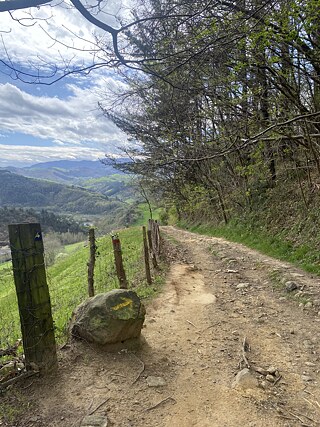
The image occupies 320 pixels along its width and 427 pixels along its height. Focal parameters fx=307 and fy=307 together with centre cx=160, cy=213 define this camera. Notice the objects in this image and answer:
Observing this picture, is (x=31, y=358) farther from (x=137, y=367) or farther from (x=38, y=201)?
(x=38, y=201)

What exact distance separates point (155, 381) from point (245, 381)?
107cm

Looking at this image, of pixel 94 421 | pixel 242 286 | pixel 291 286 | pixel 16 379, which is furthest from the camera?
pixel 242 286

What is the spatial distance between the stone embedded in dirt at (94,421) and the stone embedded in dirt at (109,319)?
119 centimetres

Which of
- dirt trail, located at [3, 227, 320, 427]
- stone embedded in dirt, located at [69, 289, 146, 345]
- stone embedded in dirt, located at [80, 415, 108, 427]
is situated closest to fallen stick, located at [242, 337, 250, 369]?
dirt trail, located at [3, 227, 320, 427]

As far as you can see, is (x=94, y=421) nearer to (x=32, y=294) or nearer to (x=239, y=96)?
(x=32, y=294)

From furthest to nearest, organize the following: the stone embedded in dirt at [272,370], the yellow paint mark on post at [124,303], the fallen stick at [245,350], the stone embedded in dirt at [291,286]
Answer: the stone embedded in dirt at [291,286] < the yellow paint mark on post at [124,303] < the fallen stick at [245,350] < the stone embedded in dirt at [272,370]

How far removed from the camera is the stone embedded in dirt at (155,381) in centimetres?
368

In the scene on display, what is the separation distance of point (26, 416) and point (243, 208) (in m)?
14.9

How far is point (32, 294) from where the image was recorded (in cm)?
370

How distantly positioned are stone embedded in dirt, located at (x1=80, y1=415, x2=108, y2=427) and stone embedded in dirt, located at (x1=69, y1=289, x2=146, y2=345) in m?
1.19

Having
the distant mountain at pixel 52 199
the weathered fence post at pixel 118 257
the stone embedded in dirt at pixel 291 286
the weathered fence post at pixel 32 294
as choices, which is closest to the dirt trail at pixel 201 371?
the stone embedded in dirt at pixel 291 286

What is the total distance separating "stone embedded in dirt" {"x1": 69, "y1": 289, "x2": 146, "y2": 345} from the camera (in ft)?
14.1

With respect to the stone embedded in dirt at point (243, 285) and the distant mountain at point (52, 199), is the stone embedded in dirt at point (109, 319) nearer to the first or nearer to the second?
the stone embedded in dirt at point (243, 285)

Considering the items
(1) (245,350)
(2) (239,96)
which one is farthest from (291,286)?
(2) (239,96)
